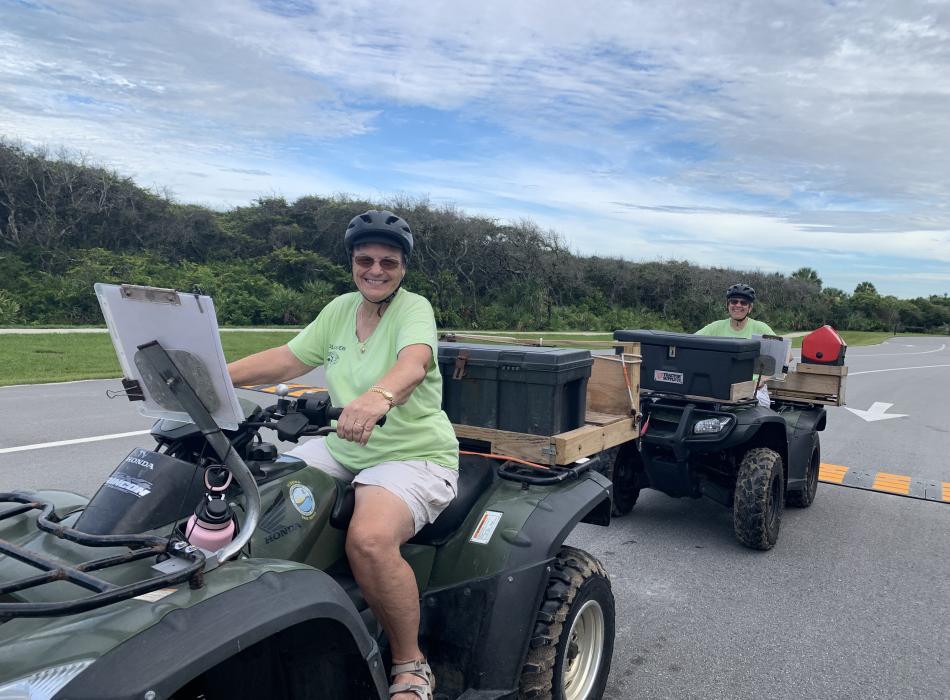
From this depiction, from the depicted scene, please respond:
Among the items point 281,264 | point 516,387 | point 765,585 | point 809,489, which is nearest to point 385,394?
point 516,387

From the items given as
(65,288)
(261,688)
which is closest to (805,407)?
(261,688)

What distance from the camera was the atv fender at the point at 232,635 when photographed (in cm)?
155

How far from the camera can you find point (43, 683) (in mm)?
1522

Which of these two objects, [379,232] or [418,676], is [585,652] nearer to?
[418,676]

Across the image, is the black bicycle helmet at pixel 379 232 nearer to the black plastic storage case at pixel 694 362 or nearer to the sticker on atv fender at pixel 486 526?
the sticker on atv fender at pixel 486 526

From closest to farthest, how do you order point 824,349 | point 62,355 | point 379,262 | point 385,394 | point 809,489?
point 385,394
point 379,262
point 809,489
point 824,349
point 62,355

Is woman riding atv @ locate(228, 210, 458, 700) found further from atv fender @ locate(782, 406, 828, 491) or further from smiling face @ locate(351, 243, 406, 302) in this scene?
atv fender @ locate(782, 406, 828, 491)

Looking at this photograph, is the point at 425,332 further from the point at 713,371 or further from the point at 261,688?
the point at 713,371

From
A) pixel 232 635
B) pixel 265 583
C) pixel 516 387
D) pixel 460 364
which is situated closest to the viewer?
pixel 232 635

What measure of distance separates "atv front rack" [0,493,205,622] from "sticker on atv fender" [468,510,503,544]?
1.36 m

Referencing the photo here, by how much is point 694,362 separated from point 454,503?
3294 mm

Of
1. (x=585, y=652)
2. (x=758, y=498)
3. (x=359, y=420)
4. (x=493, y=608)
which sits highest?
(x=359, y=420)

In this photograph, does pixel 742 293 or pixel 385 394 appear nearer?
pixel 385 394

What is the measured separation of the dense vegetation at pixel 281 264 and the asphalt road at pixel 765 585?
14.3 meters
